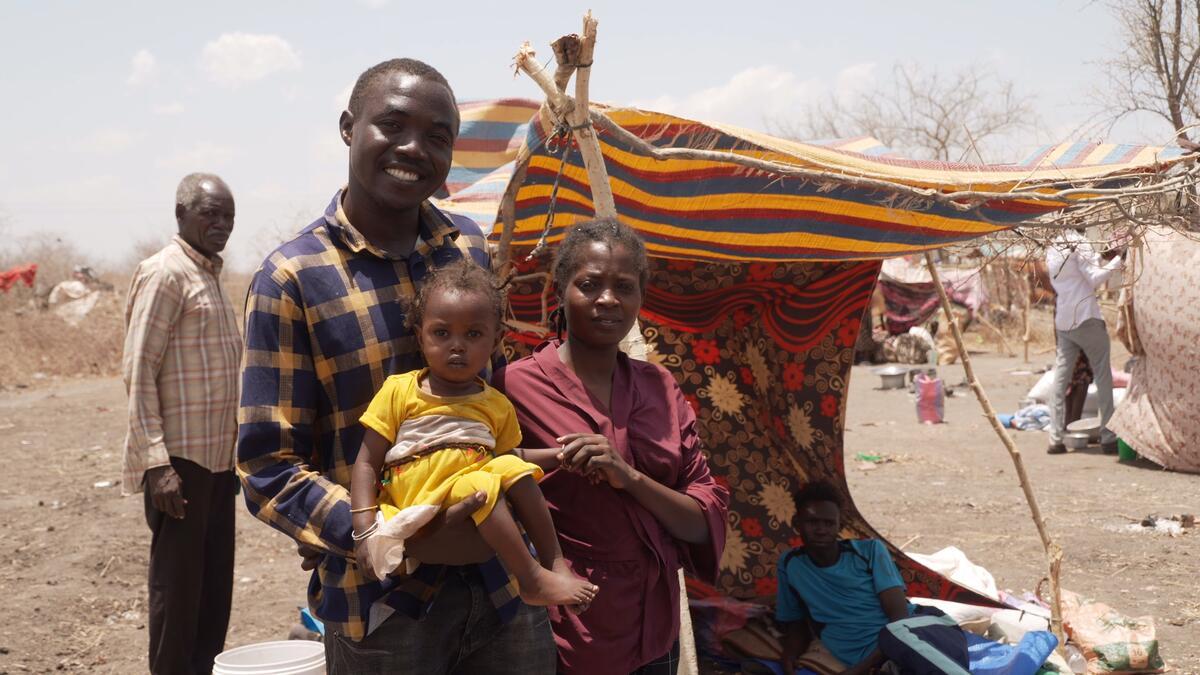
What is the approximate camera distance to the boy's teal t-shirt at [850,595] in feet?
12.8

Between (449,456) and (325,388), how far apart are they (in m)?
0.26

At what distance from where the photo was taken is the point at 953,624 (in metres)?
3.77

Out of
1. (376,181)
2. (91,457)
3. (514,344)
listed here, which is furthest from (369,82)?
(91,457)

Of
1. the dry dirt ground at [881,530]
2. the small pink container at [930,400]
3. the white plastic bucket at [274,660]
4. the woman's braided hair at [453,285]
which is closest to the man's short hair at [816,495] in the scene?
the dry dirt ground at [881,530]

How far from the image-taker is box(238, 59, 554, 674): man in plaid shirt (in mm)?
1672

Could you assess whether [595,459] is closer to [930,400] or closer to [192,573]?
[192,573]

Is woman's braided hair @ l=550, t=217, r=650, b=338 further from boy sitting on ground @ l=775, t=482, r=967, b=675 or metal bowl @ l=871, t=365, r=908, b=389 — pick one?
metal bowl @ l=871, t=365, r=908, b=389

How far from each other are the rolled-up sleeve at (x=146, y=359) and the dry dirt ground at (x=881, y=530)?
1547 mm

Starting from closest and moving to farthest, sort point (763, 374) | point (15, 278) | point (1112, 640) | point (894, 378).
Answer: point (1112, 640) → point (763, 374) → point (894, 378) → point (15, 278)

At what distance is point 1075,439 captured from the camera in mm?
9117

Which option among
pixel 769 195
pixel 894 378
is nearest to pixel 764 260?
pixel 769 195

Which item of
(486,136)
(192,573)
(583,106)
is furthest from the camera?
(486,136)

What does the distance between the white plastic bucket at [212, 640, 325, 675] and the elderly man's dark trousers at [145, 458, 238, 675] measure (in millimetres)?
337

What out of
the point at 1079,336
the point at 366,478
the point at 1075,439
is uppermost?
the point at 366,478
